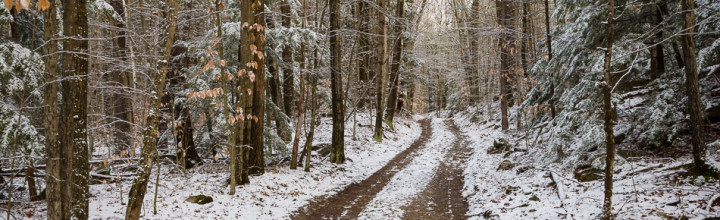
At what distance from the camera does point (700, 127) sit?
562 centimetres

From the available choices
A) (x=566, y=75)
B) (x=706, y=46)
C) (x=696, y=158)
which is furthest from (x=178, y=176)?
(x=706, y=46)

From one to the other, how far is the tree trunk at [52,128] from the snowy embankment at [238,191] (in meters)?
1.07

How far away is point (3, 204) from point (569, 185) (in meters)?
11.1

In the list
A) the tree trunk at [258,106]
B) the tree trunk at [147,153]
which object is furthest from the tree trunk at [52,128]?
the tree trunk at [258,106]

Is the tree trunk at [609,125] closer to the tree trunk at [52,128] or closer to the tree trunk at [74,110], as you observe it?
the tree trunk at [74,110]

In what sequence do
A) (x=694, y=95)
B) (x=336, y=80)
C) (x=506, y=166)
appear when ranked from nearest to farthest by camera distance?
(x=694, y=95)
(x=506, y=166)
(x=336, y=80)

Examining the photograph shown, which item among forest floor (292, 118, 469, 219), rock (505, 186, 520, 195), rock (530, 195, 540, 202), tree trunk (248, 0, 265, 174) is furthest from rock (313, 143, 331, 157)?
rock (530, 195, 540, 202)

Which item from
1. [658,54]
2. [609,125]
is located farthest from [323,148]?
[658,54]

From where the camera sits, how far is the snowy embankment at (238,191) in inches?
275

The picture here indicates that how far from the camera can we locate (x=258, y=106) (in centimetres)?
920

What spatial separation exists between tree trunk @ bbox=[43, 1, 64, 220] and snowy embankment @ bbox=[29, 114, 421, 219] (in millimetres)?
1070

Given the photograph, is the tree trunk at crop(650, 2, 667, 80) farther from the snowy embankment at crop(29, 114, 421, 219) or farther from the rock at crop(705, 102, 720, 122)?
the snowy embankment at crop(29, 114, 421, 219)

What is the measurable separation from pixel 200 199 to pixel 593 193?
801cm

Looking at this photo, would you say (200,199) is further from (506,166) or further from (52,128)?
(506,166)
